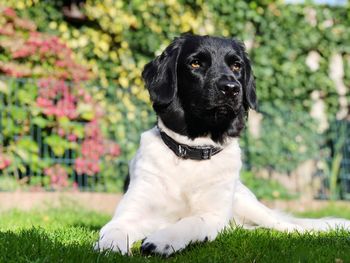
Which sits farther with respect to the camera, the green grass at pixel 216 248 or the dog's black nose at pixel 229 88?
the dog's black nose at pixel 229 88

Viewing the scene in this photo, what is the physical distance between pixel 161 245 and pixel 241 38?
5.84 metres

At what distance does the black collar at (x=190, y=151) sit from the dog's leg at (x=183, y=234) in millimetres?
412

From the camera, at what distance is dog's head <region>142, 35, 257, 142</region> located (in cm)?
377

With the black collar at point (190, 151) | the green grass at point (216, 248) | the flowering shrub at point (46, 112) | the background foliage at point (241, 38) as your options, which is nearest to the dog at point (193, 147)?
the black collar at point (190, 151)

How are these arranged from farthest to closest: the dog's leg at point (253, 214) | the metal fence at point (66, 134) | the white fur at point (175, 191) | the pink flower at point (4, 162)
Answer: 1. the metal fence at point (66, 134)
2. the pink flower at point (4, 162)
3. the dog's leg at point (253, 214)
4. the white fur at point (175, 191)

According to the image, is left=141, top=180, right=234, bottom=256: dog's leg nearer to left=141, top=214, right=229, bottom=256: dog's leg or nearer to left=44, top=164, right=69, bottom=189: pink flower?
left=141, top=214, right=229, bottom=256: dog's leg

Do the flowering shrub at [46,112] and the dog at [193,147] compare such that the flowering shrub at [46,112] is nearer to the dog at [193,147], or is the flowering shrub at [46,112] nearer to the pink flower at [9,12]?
the pink flower at [9,12]

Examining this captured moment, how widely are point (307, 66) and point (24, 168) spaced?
440 centimetres

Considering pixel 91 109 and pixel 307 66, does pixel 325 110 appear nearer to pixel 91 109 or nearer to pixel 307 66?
pixel 307 66

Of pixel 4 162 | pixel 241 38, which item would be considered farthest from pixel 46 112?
pixel 241 38

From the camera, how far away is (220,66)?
385cm

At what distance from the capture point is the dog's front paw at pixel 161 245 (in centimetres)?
302

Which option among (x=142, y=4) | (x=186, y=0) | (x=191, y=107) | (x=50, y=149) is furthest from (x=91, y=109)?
(x=191, y=107)

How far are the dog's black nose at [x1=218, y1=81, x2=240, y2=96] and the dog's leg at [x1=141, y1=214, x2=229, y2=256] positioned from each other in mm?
759
